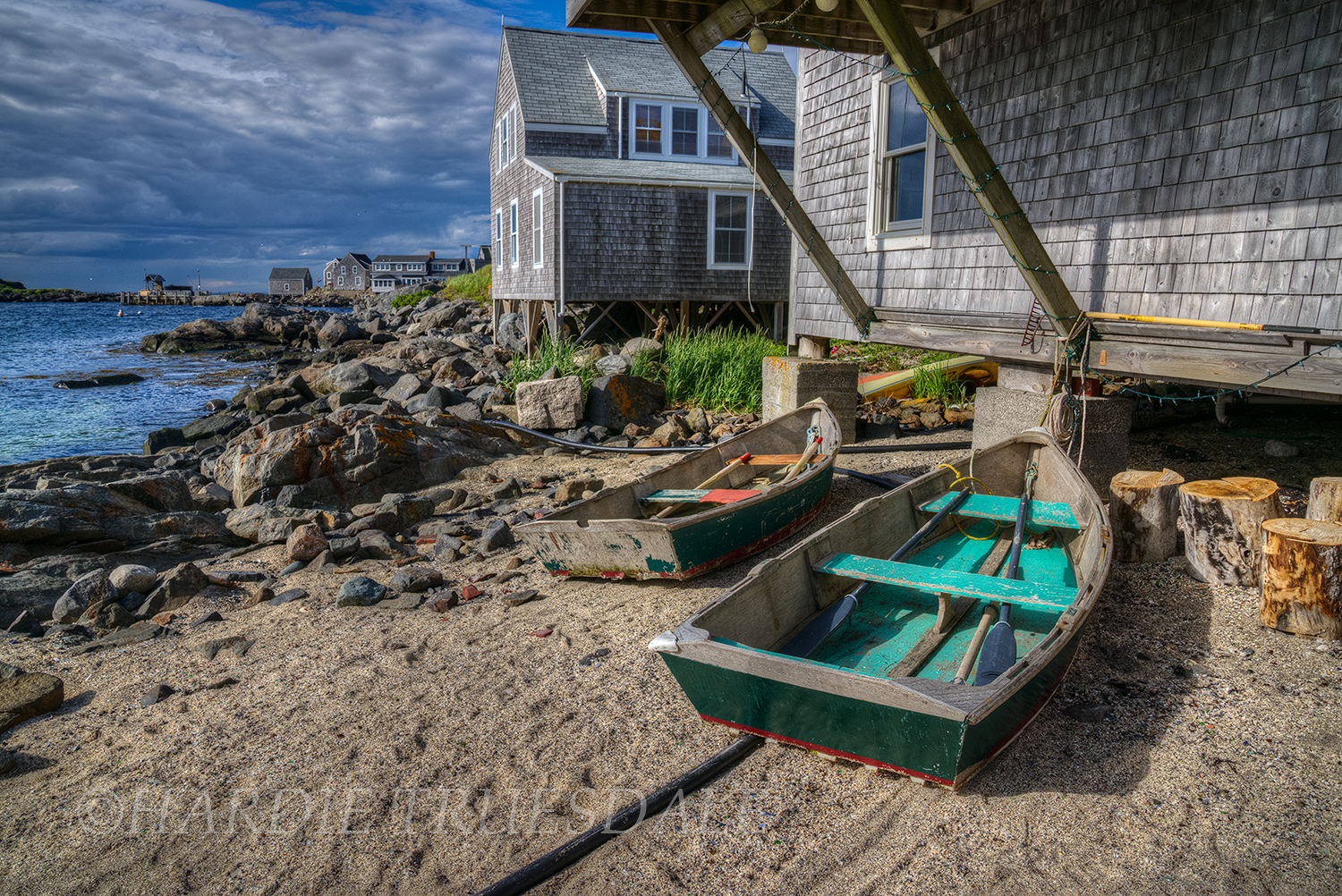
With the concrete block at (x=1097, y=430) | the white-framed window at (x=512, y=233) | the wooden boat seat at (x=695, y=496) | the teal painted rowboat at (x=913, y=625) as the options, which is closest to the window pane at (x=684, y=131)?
the white-framed window at (x=512, y=233)

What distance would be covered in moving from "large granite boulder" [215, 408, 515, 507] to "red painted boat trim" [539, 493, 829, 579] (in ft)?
12.1

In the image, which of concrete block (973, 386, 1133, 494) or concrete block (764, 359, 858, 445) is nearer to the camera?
concrete block (973, 386, 1133, 494)

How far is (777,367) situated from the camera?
31.2ft

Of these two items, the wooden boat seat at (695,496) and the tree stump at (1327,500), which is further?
the wooden boat seat at (695,496)

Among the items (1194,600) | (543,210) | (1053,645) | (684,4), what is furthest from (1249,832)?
(543,210)

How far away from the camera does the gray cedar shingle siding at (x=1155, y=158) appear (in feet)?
15.9

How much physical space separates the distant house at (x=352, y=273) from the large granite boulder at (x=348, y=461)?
294 feet

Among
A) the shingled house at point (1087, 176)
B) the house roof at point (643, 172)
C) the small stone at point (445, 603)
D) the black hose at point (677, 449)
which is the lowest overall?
the small stone at point (445, 603)

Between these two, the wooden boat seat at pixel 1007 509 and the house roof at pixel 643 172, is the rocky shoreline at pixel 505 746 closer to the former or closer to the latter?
the wooden boat seat at pixel 1007 509

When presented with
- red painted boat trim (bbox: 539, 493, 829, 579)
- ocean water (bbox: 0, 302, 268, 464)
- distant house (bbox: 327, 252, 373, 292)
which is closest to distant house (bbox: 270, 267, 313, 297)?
distant house (bbox: 327, 252, 373, 292)

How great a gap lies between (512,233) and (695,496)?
16243mm

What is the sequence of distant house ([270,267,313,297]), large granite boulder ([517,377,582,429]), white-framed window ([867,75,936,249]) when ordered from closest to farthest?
white-framed window ([867,75,936,249]) → large granite boulder ([517,377,582,429]) → distant house ([270,267,313,297])

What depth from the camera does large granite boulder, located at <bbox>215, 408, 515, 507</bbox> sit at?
810 cm

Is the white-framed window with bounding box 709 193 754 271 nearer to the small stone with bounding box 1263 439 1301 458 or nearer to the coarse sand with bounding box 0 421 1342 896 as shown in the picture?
the small stone with bounding box 1263 439 1301 458
